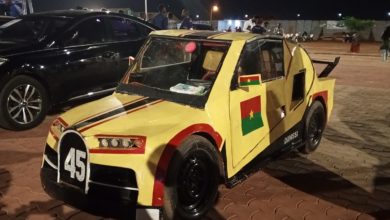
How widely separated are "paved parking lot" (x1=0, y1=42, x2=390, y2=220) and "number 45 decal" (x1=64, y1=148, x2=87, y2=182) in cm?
63

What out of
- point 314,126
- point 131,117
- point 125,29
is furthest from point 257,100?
point 125,29

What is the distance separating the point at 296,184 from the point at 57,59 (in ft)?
13.3

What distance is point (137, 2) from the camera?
7638 cm

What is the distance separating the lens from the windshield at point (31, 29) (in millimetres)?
6319

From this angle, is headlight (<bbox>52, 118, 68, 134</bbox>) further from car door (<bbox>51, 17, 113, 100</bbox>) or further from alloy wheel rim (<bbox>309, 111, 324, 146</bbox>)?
alloy wheel rim (<bbox>309, 111, 324, 146</bbox>)

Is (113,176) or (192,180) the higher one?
(113,176)

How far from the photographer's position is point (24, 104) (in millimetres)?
5918

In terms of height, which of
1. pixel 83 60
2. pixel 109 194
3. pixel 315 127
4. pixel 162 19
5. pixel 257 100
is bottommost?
pixel 315 127

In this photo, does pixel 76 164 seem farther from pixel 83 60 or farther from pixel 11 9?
pixel 11 9

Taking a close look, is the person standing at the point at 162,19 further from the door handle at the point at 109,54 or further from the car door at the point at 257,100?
the car door at the point at 257,100

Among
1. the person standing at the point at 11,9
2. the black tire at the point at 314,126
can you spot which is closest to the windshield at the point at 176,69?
the black tire at the point at 314,126

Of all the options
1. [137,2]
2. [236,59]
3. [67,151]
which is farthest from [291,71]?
[137,2]

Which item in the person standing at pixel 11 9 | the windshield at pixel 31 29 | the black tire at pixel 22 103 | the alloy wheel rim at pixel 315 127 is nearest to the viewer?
the alloy wheel rim at pixel 315 127

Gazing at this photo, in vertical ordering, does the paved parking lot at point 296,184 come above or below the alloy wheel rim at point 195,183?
below
